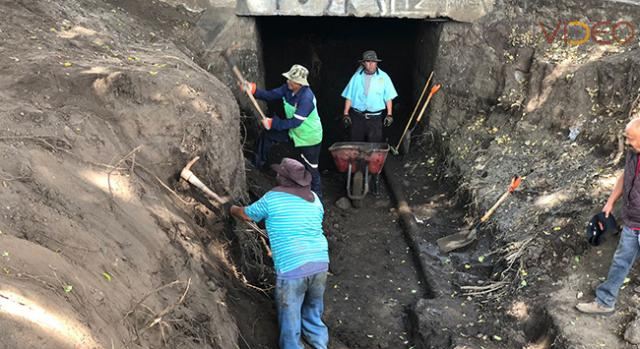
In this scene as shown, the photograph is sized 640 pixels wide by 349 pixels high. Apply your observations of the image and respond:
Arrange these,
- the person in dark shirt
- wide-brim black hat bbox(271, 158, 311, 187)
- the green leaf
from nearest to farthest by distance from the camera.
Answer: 1. the green leaf
2. the person in dark shirt
3. wide-brim black hat bbox(271, 158, 311, 187)

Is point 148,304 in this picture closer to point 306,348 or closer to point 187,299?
point 187,299

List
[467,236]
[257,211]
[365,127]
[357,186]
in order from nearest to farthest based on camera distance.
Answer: [257,211] < [467,236] < [357,186] < [365,127]

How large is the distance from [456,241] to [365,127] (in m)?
2.45

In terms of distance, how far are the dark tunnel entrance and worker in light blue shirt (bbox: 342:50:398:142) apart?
233 cm

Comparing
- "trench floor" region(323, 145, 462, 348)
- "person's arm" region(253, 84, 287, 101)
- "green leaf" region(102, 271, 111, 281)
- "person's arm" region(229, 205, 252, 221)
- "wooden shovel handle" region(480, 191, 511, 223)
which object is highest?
"person's arm" region(253, 84, 287, 101)

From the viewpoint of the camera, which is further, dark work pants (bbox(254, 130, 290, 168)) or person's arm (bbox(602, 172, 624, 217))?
dark work pants (bbox(254, 130, 290, 168))

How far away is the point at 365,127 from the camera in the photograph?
8.45 metres

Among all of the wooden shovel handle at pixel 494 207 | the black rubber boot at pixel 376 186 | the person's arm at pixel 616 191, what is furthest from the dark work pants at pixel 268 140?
the person's arm at pixel 616 191

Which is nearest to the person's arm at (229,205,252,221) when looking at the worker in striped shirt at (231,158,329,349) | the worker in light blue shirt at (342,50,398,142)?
the worker in striped shirt at (231,158,329,349)

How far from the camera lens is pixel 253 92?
22.5 ft

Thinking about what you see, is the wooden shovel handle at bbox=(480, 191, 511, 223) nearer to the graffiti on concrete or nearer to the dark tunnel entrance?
the graffiti on concrete

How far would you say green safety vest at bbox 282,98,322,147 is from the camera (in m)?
6.78

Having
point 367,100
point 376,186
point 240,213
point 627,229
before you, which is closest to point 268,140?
point 367,100

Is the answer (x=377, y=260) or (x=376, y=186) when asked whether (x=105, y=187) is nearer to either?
(x=377, y=260)
